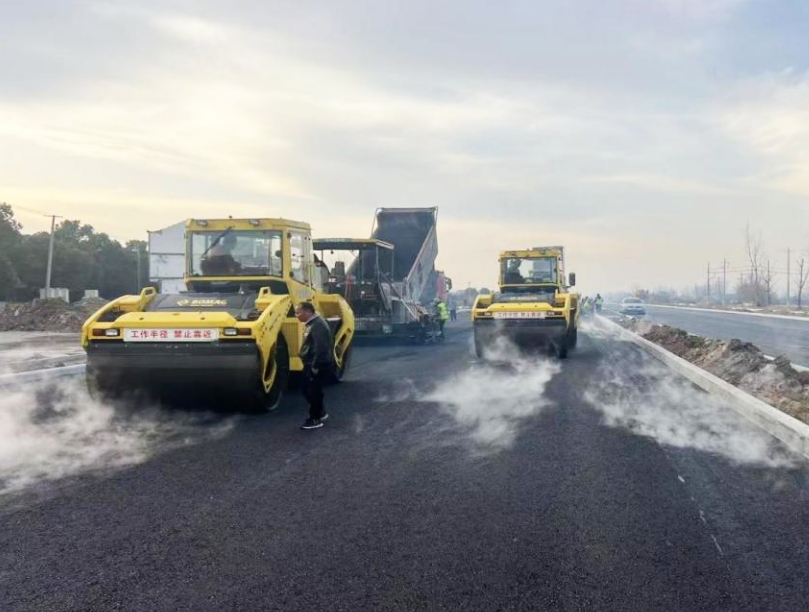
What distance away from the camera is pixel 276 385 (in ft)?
30.3

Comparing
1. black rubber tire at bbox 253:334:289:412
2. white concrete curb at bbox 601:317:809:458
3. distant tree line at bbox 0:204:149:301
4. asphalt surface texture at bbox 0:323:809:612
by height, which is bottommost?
asphalt surface texture at bbox 0:323:809:612

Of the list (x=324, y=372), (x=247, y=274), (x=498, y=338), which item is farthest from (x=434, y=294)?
(x=324, y=372)

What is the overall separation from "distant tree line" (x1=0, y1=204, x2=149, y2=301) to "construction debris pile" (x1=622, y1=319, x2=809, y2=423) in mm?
36261

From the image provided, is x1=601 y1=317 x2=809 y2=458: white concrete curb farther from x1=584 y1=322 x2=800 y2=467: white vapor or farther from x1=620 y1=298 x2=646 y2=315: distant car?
x1=620 y1=298 x2=646 y2=315: distant car

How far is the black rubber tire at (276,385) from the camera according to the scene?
335 inches

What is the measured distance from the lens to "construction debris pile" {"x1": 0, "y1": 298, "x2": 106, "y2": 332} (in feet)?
95.1

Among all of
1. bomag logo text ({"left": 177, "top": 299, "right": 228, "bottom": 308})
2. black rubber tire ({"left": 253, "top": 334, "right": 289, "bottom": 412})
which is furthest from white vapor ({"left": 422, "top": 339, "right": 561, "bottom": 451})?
bomag logo text ({"left": 177, "top": 299, "right": 228, "bottom": 308})

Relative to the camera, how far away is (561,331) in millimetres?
15219

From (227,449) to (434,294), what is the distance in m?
19.8

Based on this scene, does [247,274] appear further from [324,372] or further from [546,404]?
[546,404]

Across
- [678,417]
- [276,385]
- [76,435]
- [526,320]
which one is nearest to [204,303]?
[276,385]

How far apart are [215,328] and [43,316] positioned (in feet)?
83.8

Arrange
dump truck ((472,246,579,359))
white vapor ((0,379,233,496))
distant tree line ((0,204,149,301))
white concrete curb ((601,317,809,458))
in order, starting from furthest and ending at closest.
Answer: distant tree line ((0,204,149,301))
dump truck ((472,246,579,359))
white concrete curb ((601,317,809,458))
white vapor ((0,379,233,496))

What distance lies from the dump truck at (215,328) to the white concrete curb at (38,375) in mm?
3549
